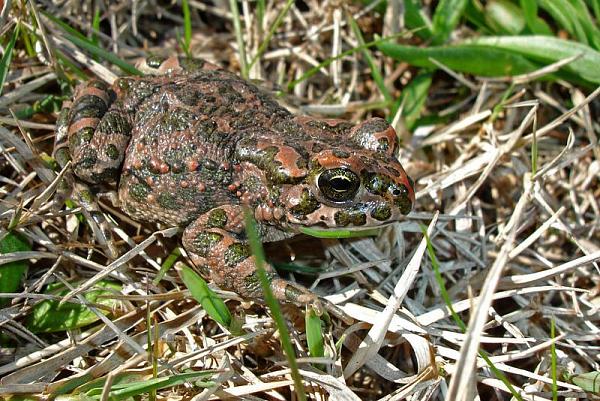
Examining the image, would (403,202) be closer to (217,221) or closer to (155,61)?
(217,221)

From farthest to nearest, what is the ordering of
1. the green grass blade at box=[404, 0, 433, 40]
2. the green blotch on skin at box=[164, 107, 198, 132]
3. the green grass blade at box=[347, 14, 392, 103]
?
the green grass blade at box=[404, 0, 433, 40], the green grass blade at box=[347, 14, 392, 103], the green blotch on skin at box=[164, 107, 198, 132]

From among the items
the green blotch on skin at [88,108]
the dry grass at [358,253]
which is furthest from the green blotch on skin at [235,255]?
the green blotch on skin at [88,108]

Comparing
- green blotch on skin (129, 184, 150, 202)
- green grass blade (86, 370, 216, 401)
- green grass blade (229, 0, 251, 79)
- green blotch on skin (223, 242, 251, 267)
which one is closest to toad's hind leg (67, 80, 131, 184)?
green blotch on skin (129, 184, 150, 202)

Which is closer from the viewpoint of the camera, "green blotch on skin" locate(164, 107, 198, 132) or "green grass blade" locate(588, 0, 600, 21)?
"green blotch on skin" locate(164, 107, 198, 132)

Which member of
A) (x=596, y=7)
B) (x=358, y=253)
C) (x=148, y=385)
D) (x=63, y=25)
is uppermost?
(x=63, y=25)

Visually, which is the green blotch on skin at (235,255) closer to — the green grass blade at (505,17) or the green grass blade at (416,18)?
the green grass blade at (416,18)

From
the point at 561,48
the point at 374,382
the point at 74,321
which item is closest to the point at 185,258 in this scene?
the point at 74,321

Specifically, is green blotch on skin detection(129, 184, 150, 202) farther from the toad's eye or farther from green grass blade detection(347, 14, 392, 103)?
green grass blade detection(347, 14, 392, 103)

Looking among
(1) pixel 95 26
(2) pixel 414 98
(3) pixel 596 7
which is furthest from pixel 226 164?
(3) pixel 596 7
